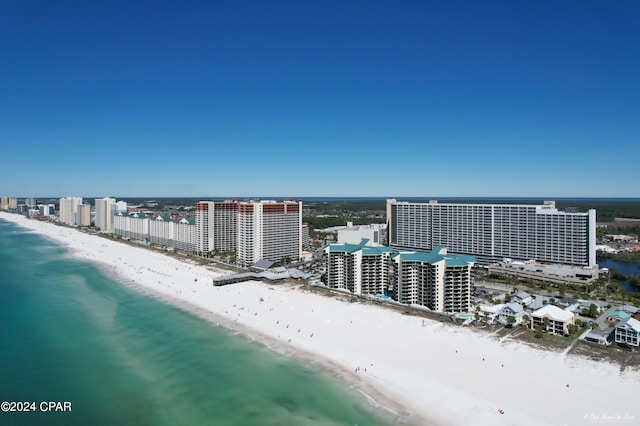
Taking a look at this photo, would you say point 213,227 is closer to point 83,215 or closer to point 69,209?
point 83,215

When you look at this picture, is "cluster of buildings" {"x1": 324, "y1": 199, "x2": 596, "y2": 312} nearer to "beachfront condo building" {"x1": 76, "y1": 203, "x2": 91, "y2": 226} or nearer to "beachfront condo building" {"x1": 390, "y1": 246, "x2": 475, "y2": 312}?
"beachfront condo building" {"x1": 390, "y1": 246, "x2": 475, "y2": 312}

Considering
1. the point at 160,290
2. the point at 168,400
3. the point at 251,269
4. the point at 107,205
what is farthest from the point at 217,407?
the point at 107,205

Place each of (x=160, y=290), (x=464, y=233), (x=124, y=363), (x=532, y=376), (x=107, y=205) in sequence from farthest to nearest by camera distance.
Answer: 1. (x=107, y=205)
2. (x=464, y=233)
3. (x=160, y=290)
4. (x=124, y=363)
5. (x=532, y=376)

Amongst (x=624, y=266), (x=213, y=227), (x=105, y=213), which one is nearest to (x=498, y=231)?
(x=624, y=266)

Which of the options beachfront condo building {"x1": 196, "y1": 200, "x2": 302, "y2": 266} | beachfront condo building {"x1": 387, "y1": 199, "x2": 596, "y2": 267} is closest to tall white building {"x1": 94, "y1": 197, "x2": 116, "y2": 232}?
beachfront condo building {"x1": 196, "y1": 200, "x2": 302, "y2": 266}

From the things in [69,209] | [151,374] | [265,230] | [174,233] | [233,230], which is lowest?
[151,374]

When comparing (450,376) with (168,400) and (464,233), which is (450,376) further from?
(464,233)

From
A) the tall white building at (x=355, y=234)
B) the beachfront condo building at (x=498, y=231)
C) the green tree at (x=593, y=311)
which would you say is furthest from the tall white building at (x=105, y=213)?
the green tree at (x=593, y=311)
